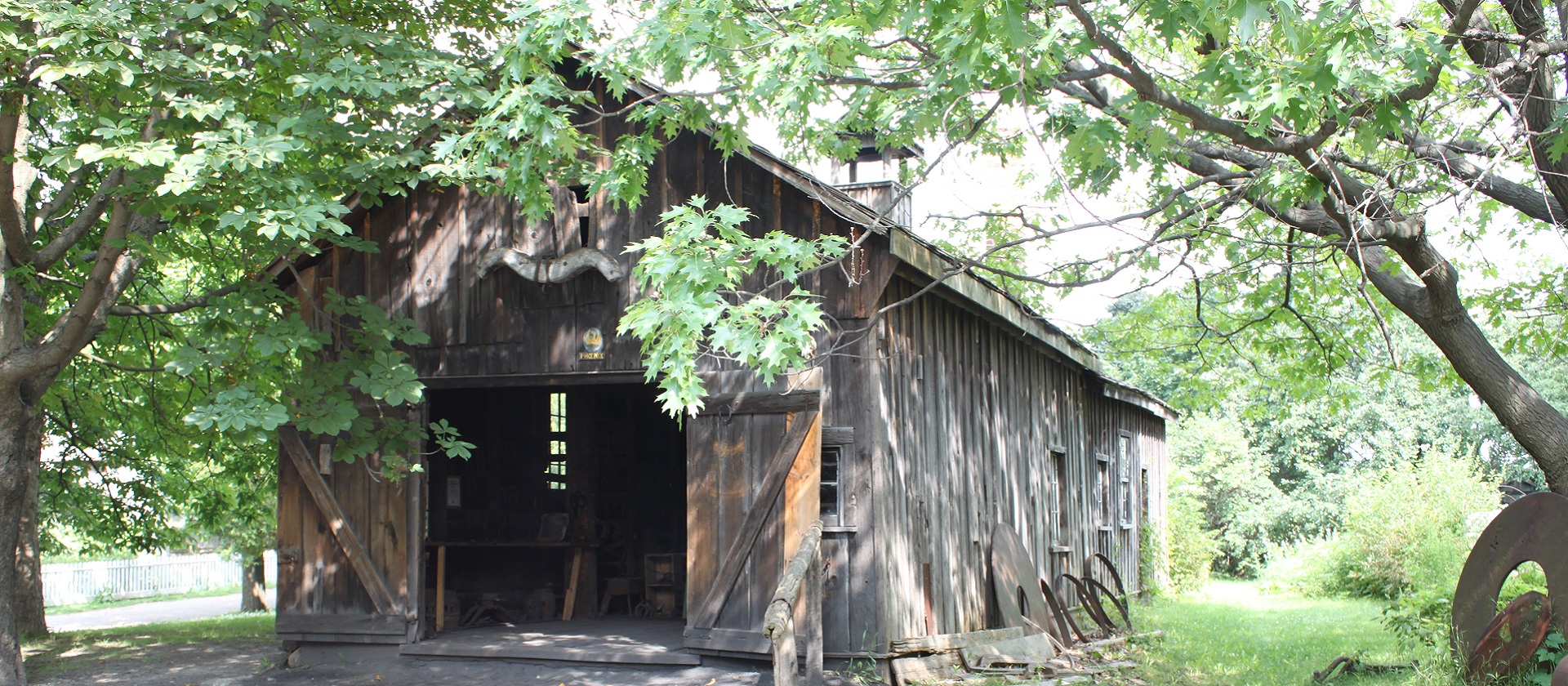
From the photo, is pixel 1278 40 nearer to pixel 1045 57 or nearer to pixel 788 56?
pixel 1045 57

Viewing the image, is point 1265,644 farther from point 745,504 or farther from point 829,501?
point 745,504

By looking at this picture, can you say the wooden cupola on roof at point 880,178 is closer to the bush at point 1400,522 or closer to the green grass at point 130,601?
the bush at point 1400,522

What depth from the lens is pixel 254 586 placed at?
22.6m

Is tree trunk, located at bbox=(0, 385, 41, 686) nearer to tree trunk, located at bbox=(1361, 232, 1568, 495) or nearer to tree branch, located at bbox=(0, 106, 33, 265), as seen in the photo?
tree branch, located at bbox=(0, 106, 33, 265)

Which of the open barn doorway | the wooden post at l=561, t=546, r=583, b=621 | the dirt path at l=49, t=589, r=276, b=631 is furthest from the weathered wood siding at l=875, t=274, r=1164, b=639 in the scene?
the dirt path at l=49, t=589, r=276, b=631

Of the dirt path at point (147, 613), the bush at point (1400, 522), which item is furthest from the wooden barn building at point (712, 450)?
the dirt path at point (147, 613)

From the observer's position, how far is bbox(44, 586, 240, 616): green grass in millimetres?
25531

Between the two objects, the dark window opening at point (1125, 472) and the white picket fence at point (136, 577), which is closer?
the dark window opening at point (1125, 472)

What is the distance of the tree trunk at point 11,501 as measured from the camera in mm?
8781

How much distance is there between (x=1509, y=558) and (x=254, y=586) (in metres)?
21.3

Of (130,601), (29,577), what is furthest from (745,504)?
(130,601)

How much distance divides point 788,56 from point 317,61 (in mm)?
3902

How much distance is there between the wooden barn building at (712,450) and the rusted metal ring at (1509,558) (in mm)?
3854

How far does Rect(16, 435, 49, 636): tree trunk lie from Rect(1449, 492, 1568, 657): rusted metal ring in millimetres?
14418
